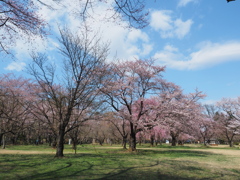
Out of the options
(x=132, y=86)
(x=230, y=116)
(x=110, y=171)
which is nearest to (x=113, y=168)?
(x=110, y=171)

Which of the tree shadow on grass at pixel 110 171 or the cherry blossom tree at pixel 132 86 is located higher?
the cherry blossom tree at pixel 132 86

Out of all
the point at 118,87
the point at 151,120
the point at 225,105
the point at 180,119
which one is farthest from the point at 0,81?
the point at 225,105

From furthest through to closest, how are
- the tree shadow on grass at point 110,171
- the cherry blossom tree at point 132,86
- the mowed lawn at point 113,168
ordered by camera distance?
1. the cherry blossom tree at point 132,86
2. the mowed lawn at point 113,168
3. the tree shadow on grass at point 110,171

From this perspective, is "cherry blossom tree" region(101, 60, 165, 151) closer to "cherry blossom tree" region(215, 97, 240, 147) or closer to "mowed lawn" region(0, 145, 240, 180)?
"mowed lawn" region(0, 145, 240, 180)

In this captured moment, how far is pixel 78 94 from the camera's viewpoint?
45.1 ft

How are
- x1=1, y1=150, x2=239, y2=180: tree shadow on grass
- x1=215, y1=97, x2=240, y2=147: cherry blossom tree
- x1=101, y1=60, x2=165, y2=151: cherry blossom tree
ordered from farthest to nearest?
x1=215, y1=97, x2=240, y2=147: cherry blossom tree → x1=101, y1=60, x2=165, y2=151: cherry blossom tree → x1=1, y1=150, x2=239, y2=180: tree shadow on grass

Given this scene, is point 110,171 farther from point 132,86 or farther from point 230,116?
point 230,116

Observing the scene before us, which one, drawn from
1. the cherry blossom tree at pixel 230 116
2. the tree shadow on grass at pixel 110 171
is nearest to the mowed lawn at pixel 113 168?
the tree shadow on grass at pixel 110 171

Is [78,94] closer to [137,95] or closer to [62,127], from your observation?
[62,127]

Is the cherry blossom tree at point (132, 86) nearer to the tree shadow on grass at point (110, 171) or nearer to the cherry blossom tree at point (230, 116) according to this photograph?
the tree shadow on grass at point (110, 171)

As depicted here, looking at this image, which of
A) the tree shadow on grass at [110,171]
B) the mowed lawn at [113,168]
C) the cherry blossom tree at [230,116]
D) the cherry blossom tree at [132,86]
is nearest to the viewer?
the tree shadow on grass at [110,171]

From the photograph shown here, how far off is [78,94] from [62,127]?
8.62 feet

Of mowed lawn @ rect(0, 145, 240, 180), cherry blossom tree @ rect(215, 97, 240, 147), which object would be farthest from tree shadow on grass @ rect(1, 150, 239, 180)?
cherry blossom tree @ rect(215, 97, 240, 147)

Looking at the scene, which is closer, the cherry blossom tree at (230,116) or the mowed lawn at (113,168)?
the mowed lawn at (113,168)
